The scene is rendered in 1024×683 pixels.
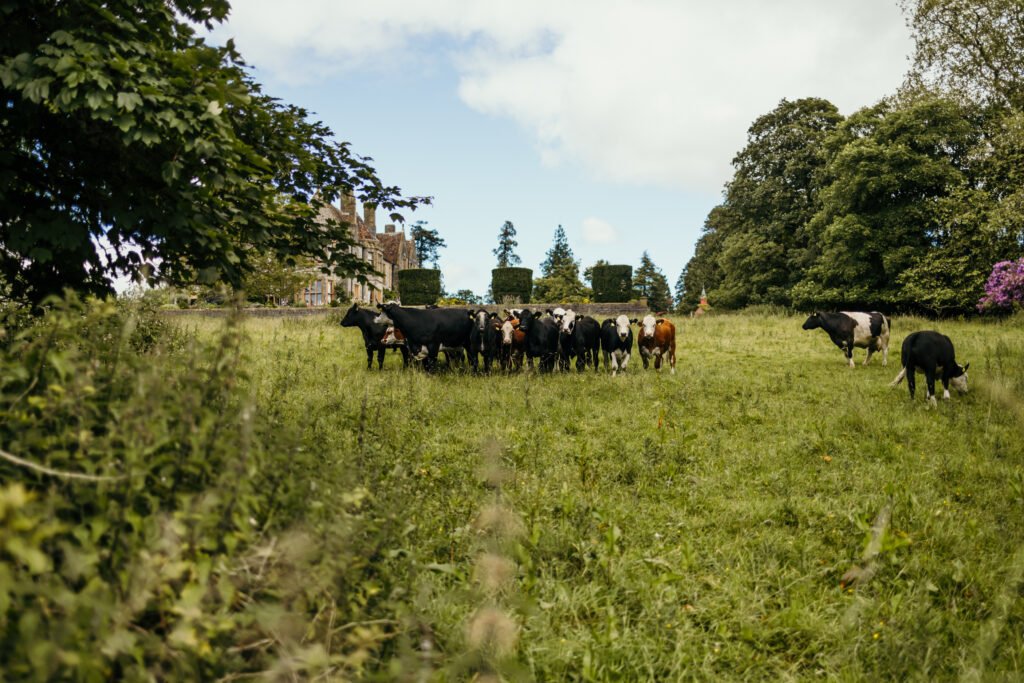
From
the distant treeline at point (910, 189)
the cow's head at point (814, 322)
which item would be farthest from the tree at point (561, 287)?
the cow's head at point (814, 322)

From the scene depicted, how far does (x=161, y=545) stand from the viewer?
6.27 ft

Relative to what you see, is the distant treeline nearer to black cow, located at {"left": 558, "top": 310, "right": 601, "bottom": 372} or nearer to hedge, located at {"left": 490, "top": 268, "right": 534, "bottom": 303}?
hedge, located at {"left": 490, "top": 268, "right": 534, "bottom": 303}

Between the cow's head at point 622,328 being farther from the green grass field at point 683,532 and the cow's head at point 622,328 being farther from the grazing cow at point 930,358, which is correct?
the grazing cow at point 930,358

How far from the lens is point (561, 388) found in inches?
420

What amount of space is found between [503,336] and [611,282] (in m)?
25.5

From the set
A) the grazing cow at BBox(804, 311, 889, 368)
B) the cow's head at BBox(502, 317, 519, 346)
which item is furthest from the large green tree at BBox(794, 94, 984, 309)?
the cow's head at BBox(502, 317, 519, 346)

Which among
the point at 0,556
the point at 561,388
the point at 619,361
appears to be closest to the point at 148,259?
the point at 0,556

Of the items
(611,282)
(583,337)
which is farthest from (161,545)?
(611,282)

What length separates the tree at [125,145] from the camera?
3.94 metres

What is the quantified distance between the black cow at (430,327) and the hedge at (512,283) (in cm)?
2696

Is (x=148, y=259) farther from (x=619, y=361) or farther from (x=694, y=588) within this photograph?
(x=619, y=361)

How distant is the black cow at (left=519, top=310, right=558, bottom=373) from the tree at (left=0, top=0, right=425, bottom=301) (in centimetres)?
795

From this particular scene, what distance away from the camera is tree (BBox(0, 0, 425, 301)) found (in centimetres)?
394

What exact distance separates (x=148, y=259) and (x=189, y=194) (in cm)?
152
